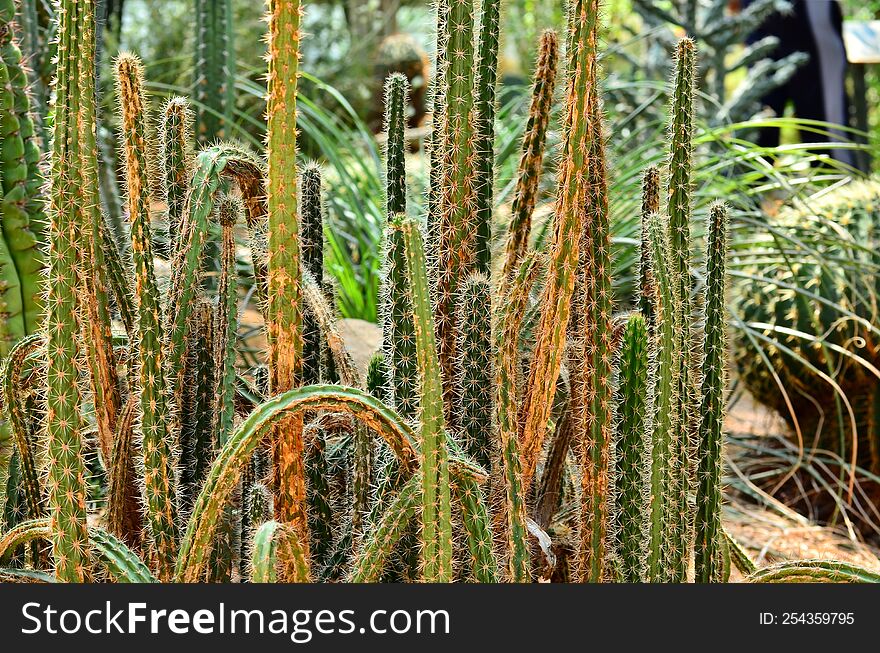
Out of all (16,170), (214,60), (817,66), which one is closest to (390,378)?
(16,170)

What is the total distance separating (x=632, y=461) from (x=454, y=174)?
0.28m

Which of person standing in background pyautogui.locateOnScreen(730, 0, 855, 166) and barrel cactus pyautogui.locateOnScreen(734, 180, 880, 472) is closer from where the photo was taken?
barrel cactus pyautogui.locateOnScreen(734, 180, 880, 472)

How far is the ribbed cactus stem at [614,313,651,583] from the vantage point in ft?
2.47

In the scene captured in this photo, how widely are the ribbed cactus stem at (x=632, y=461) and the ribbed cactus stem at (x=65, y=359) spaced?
0.42 metres

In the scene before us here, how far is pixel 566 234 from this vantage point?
0.72m

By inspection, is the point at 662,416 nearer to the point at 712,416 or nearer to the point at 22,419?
the point at 712,416

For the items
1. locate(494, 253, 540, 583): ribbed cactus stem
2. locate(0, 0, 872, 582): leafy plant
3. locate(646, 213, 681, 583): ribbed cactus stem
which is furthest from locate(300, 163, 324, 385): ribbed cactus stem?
locate(646, 213, 681, 583): ribbed cactus stem

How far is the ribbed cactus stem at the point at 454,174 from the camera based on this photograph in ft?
2.37

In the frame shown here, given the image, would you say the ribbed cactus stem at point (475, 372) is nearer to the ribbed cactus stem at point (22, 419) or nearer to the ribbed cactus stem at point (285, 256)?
the ribbed cactus stem at point (285, 256)

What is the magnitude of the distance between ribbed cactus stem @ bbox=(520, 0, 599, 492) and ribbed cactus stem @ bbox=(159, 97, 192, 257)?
33cm

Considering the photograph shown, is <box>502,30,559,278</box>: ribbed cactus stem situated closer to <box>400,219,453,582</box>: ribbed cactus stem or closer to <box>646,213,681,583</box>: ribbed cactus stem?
<box>646,213,681,583</box>: ribbed cactus stem

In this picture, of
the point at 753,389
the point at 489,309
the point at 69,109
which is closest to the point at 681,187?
the point at 489,309

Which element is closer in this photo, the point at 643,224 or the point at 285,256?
the point at 285,256
